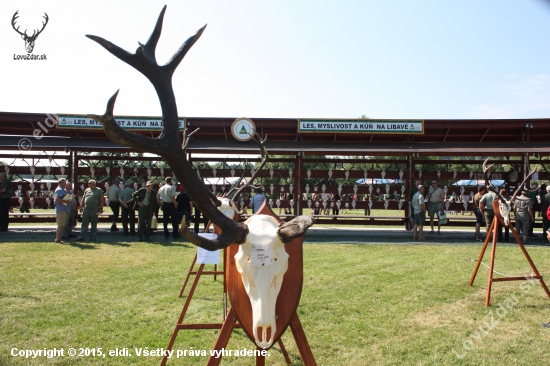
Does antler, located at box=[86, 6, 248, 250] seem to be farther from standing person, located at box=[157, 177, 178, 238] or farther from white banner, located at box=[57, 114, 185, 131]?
white banner, located at box=[57, 114, 185, 131]

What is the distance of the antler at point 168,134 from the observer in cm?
182

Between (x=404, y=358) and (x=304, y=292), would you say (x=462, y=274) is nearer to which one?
(x=304, y=292)

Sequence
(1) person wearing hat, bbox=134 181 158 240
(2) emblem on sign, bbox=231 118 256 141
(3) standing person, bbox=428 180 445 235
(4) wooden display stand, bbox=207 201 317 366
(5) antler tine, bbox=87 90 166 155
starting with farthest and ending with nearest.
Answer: (2) emblem on sign, bbox=231 118 256 141, (3) standing person, bbox=428 180 445 235, (1) person wearing hat, bbox=134 181 158 240, (4) wooden display stand, bbox=207 201 317 366, (5) antler tine, bbox=87 90 166 155

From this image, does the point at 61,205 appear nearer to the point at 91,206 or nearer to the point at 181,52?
the point at 91,206

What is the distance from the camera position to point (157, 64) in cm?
202

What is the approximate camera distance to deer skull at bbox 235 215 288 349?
Answer: 2141 millimetres

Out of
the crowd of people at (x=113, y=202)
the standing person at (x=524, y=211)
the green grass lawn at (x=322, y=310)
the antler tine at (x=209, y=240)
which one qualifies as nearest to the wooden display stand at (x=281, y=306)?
the antler tine at (x=209, y=240)

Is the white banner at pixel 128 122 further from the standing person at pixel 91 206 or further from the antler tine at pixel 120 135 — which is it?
the antler tine at pixel 120 135

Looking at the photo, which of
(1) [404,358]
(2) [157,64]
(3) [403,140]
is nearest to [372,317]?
(1) [404,358]

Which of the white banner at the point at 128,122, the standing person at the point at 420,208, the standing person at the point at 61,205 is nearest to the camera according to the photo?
the standing person at the point at 61,205

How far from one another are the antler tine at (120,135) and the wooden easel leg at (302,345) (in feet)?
4.49

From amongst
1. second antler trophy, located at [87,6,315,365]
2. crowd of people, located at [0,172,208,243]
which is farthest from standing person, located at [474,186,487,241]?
second antler trophy, located at [87,6,315,365]

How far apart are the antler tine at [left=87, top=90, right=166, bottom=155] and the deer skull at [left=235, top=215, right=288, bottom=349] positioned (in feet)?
2.57

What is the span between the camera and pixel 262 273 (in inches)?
86.0
